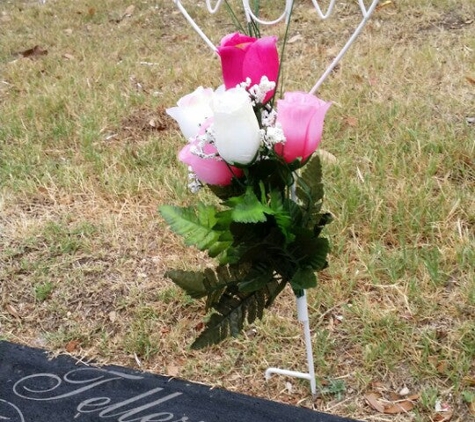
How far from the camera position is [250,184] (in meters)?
1.51

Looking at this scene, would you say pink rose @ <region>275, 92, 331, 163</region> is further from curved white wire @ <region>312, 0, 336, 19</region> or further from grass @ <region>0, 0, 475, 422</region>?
grass @ <region>0, 0, 475, 422</region>

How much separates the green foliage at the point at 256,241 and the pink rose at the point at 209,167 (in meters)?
0.04

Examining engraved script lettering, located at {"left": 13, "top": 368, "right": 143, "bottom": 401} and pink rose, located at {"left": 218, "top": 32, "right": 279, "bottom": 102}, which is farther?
engraved script lettering, located at {"left": 13, "top": 368, "right": 143, "bottom": 401}

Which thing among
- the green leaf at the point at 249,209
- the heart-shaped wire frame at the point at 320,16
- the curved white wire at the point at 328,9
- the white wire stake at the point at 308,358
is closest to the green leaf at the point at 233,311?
the white wire stake at the point at 308,358

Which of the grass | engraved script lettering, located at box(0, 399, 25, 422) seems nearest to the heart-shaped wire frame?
the grass

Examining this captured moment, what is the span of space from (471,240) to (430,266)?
0.21 metres

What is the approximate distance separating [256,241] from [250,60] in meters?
0.38

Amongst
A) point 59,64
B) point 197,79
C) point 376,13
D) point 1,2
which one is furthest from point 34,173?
point 1,2

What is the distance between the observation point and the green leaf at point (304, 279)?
1.55 m

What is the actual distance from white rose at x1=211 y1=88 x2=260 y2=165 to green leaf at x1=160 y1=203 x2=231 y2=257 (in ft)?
0.57

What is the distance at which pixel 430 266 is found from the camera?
7.21 ft

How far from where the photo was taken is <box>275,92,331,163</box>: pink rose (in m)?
1.45

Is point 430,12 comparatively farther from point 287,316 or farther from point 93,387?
point 93,387

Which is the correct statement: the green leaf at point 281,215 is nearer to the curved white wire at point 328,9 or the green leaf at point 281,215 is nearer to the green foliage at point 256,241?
the green foliage at point 256,241
